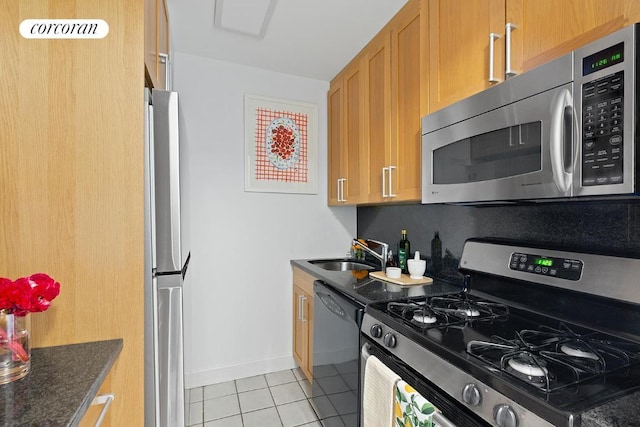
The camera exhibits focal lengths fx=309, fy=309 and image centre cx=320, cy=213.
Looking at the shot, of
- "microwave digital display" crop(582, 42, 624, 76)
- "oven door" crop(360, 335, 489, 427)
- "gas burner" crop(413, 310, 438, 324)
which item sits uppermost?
"microwave digital display" crop(582, 42, 624, 76)

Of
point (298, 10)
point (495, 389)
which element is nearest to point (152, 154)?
point (298, 10)

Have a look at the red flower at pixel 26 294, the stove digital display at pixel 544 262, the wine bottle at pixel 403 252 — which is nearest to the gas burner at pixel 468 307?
the stove digital display at pixel 544 262

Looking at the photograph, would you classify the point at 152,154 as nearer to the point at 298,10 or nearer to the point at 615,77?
the point at 298,10

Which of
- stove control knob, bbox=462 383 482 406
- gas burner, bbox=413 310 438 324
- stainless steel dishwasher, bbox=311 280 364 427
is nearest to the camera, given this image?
stove control knob, bbox=462 383 482 406

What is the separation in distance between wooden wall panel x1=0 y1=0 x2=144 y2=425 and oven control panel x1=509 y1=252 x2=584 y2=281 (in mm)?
1499

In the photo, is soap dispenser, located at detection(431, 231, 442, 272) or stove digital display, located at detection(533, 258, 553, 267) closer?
stove digital display, located at detection(533, 258, 553, 267)

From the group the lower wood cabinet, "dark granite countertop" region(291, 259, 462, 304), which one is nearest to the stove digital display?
"dark granite countertop" region(291, 259, 462, 304)

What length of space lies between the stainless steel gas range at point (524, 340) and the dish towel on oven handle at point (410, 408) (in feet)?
0.10

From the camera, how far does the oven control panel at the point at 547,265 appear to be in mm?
1104

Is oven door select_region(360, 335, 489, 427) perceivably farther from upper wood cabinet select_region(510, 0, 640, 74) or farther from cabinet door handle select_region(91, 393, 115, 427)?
upper wood cabinet select_region(510, 0, 640, 74)

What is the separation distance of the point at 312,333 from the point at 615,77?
1.95 meters

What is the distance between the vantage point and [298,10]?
1.76m

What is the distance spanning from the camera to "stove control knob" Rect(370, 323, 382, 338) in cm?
124

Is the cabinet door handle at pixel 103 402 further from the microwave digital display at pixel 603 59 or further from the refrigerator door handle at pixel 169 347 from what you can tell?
the microwave digital display at pixel 603 59
